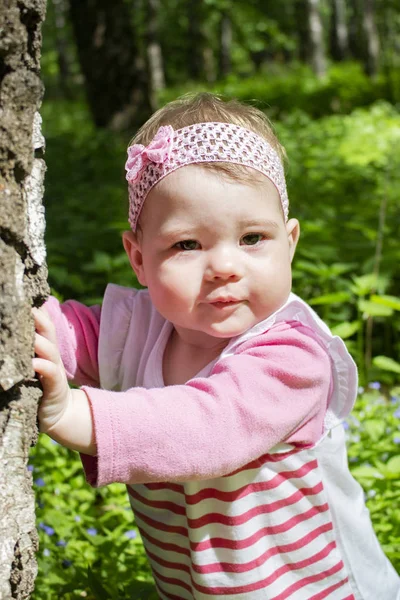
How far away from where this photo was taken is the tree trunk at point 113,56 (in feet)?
30.5

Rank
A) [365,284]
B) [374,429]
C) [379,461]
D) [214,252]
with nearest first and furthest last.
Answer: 1. [214,252]
2. [379,461]
3. [374,429]
4. [365,284]

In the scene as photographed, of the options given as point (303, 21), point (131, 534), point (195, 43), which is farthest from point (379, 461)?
point (195, 43)

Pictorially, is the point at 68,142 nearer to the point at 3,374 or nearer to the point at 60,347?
the point at 60,347

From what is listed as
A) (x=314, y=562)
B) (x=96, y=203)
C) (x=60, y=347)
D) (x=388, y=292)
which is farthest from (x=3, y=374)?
(x=96, y=203)

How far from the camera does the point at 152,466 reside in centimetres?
148

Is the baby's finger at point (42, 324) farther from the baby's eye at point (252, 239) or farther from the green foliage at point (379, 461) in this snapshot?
the green foliage at point (379, 461)

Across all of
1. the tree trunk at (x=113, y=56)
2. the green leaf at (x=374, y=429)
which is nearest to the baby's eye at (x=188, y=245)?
the green leaf at (x=374, y=429)

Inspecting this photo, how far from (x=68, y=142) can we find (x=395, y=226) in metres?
6.12

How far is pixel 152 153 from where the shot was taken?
5.57ft

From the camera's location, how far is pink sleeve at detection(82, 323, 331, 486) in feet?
4.77

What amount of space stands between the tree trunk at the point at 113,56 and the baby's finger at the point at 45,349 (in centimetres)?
844

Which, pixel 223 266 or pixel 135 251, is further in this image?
pixel 135 251

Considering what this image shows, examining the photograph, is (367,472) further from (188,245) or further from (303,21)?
(303,21)

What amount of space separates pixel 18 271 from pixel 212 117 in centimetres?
69
